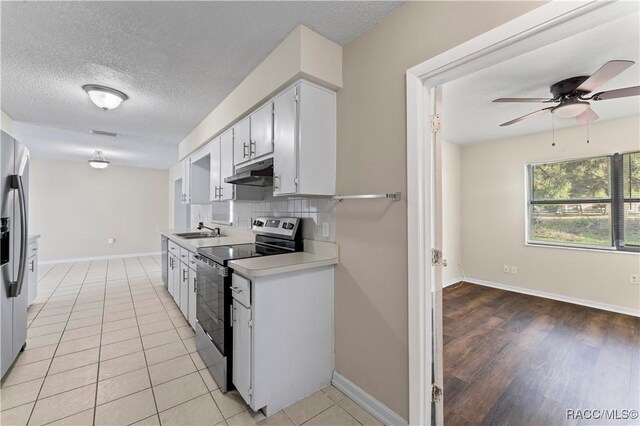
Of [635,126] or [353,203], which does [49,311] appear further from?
[635,126]

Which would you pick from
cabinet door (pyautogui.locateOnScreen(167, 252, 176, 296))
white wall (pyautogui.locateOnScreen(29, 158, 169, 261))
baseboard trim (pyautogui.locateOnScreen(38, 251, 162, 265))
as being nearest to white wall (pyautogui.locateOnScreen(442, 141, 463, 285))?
cabinet door (pyautogui.locateOnScreen(167, 252, 176, 296))

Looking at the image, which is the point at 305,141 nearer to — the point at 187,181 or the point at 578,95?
the point at 578,95

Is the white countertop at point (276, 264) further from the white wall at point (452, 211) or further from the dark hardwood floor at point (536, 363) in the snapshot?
the white wall at point (452, 211)

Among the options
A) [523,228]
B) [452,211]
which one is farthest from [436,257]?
[523,228]

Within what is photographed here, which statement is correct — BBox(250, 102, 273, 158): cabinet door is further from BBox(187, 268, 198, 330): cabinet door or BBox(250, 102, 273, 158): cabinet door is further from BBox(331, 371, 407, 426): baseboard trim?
BBox(331, 371, 407, 426): baseboard trim

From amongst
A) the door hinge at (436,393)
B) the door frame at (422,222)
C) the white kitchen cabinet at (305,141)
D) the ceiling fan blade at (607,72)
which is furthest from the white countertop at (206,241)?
the ceiling fan blade at (607,72)

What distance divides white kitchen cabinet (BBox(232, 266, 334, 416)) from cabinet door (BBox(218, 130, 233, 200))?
1524 mm

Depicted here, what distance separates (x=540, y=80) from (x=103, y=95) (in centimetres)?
431

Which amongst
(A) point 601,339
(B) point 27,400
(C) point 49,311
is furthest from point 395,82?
(C) point 49,311

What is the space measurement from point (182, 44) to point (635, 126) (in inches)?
210

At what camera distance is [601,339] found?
2664 millimetres

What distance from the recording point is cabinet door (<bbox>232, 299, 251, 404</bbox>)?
63.0 inches

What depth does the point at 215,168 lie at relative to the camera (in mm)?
3334

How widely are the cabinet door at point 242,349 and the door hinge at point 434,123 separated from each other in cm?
155
